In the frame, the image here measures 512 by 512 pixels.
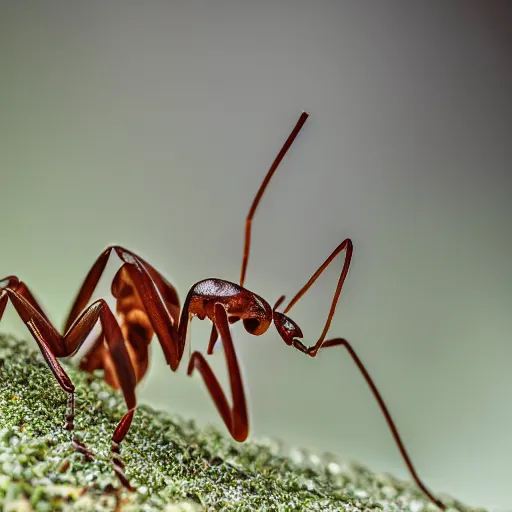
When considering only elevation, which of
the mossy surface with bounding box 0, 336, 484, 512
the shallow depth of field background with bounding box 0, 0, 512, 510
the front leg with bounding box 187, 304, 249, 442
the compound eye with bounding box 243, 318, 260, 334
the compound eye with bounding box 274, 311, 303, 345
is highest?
the shallow depth of field background with bounding box 0, 0, 512, 510

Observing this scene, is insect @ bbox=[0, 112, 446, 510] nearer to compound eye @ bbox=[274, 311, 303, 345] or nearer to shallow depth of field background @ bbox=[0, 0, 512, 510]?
compound eye @ bbox=[274, 311, 303, 345]

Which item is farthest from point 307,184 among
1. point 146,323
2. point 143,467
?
point 143,467

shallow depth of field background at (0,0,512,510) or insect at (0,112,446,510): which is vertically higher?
shallow depth of field background at (0,0,512,510)

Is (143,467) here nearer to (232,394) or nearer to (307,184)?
(232,394)

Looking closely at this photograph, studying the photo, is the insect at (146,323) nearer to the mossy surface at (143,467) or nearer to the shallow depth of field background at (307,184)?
the mossy surface at (143,467)

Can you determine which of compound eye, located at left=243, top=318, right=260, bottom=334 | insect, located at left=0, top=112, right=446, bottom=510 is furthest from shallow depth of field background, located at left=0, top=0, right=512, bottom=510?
compound eye, located at left=243, top=318, right=260, bottom=334

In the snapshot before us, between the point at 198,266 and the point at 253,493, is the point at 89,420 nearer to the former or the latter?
the point at 253,493

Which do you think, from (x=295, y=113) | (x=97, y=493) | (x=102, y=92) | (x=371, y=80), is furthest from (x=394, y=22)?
(x=97, y=493)
